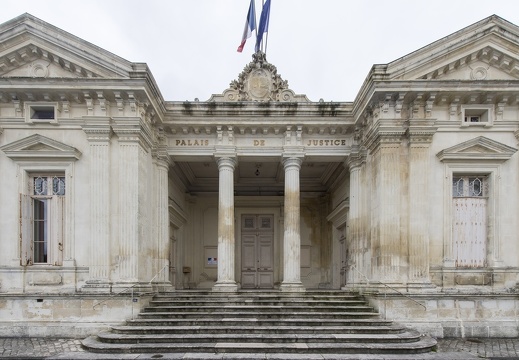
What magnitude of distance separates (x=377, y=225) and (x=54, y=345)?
861cm

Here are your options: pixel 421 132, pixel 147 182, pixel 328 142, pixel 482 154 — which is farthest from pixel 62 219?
pixel 482 154

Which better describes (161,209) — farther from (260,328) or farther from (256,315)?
(260,328)

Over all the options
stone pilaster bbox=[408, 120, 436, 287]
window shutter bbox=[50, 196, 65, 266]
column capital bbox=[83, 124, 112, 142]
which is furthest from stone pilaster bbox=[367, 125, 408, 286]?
window shutter bbox=[50, 196, 65, 266]

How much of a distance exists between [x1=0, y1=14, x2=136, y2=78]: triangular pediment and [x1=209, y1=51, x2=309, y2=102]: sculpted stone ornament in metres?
3.24

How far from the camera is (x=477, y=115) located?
11930mm

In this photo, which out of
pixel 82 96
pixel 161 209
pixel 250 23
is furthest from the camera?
pixel 250 23

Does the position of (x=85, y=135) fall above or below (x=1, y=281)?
above

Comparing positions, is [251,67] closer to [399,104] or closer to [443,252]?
[399,104]

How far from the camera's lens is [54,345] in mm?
9828

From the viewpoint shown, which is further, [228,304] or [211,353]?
[228,304]

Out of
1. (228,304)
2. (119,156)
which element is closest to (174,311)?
(228,304)

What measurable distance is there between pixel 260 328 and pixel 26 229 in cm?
680

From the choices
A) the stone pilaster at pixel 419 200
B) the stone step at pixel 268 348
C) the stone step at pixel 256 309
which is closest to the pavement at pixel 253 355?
the stone step at pixel 268 348

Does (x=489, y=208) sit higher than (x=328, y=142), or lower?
lower
